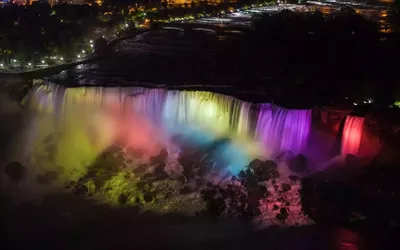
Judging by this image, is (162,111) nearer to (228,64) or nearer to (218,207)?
(218,207)

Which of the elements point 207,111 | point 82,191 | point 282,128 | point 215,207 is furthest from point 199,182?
point 82,191

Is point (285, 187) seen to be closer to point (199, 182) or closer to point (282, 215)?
point (282, 215)

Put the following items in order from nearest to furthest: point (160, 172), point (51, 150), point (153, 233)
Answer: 1. point (153, 233)
2. point (160, 172)
3. point (51, 150)

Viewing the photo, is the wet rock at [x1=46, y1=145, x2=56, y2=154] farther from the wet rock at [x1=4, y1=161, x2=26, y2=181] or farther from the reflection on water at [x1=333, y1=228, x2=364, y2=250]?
the reflection on water at [x1=333, y1=228, x2=364, y2=250]

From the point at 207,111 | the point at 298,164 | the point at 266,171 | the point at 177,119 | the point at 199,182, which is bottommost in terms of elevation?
the point at 199,182

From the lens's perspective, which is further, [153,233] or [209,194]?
[209,194]

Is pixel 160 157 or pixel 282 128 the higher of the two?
pixel 282 128

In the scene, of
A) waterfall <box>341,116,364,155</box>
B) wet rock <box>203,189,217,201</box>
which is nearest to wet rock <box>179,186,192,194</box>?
wet rock <box>203,189,217,201</box>

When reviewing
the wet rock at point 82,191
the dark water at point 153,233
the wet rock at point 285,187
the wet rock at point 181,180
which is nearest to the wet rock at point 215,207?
the dark water at point 153,233
